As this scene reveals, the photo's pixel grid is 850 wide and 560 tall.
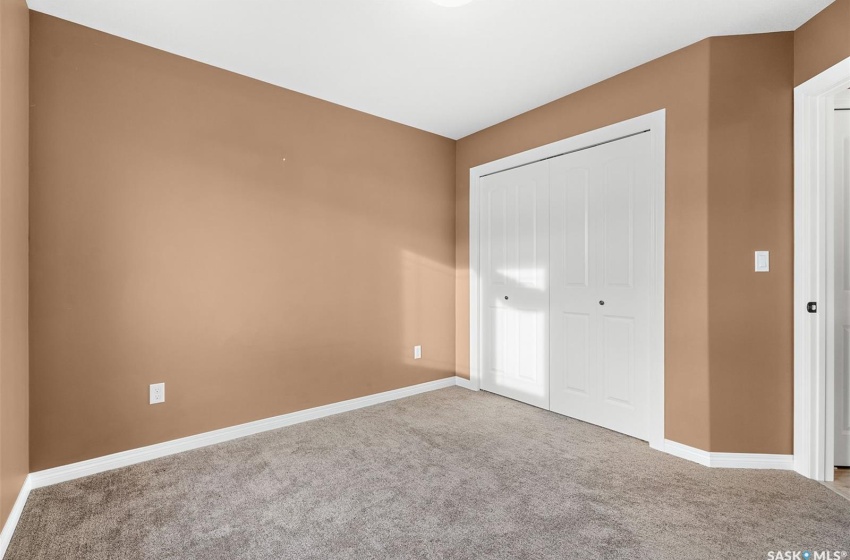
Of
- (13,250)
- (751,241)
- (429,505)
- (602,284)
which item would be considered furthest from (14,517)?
(751,241)

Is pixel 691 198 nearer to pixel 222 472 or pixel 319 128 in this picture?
pixel 319 128

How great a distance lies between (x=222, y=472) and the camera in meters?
2.31

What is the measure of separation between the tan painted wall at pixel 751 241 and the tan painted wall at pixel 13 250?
3513mm

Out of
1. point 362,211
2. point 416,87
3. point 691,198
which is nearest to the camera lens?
point 691,198

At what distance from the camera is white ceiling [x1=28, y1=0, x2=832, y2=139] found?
2.13 meters

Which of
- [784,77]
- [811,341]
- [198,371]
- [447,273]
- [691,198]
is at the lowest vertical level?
[198,371]

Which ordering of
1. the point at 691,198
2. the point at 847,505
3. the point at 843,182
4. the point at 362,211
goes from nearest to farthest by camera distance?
the point at 847,505, the point at 843,182, the point at 691,198, the point at 362,211

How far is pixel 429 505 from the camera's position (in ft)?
6.47

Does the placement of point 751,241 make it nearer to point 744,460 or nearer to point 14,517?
point 744,460

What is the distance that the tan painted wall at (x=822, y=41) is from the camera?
201 centimetres

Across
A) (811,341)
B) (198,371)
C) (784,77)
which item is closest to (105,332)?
(198,371)

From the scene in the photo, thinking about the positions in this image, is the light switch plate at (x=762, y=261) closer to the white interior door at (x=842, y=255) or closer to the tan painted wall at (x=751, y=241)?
the tan painted wall at (x=751, y=241)

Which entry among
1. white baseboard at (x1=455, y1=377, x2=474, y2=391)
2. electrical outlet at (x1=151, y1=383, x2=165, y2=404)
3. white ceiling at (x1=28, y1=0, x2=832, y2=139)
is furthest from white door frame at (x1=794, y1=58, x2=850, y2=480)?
electrical outlet at (x1=151, y1=383, x2=165, y2=404)

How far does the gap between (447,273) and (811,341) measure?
272cm
